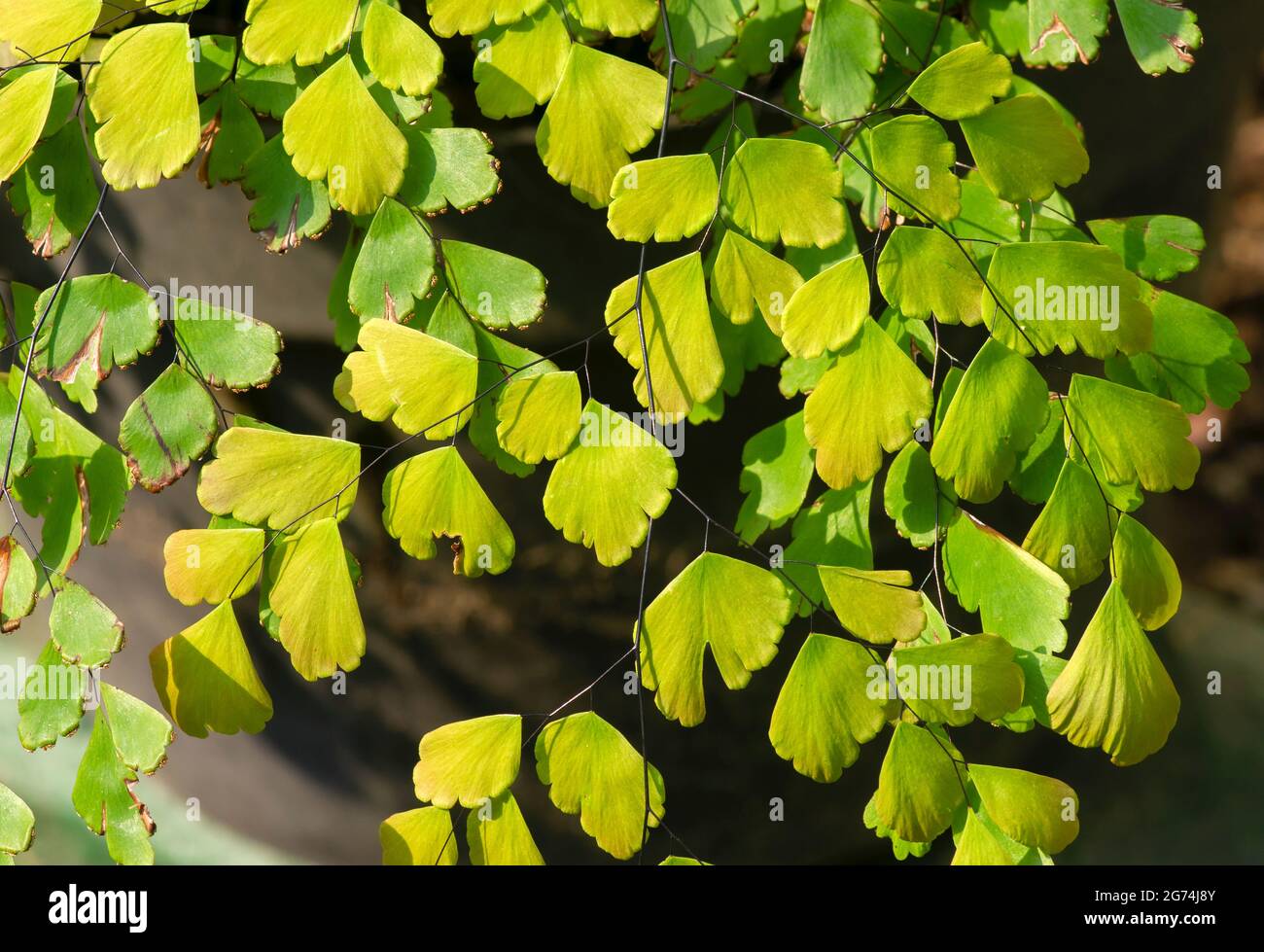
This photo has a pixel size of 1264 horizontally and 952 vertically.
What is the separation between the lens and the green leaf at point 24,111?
36cm

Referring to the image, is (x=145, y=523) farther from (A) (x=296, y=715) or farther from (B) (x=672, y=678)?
(B) (x=672, y=678)

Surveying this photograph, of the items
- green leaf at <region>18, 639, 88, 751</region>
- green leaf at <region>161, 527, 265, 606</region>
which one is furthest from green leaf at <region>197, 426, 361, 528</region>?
green leaf at <region>18, 639, 88, 751</region>

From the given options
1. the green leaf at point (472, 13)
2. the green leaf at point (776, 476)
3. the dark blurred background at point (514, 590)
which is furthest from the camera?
the dark blurred background at point (514, 590)

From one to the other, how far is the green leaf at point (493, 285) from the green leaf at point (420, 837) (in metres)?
0.19

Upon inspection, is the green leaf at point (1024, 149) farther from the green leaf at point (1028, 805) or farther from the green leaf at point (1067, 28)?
the green leaf at point (1028, 805)

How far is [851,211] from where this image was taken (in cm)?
55

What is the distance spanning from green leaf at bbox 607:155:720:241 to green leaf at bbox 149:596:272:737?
208 mm

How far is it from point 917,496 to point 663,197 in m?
0.17

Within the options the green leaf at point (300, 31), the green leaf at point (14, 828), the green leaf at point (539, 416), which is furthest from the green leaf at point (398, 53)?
the green leaf at point (14, 828)

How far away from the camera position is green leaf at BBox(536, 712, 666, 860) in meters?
0.36

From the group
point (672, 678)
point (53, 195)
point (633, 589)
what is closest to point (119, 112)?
point (53, 195)

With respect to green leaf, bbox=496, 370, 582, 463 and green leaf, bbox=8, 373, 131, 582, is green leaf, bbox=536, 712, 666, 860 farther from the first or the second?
green leaf, bbox=8, 373, 131, 582

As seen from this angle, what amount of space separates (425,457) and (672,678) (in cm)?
12
